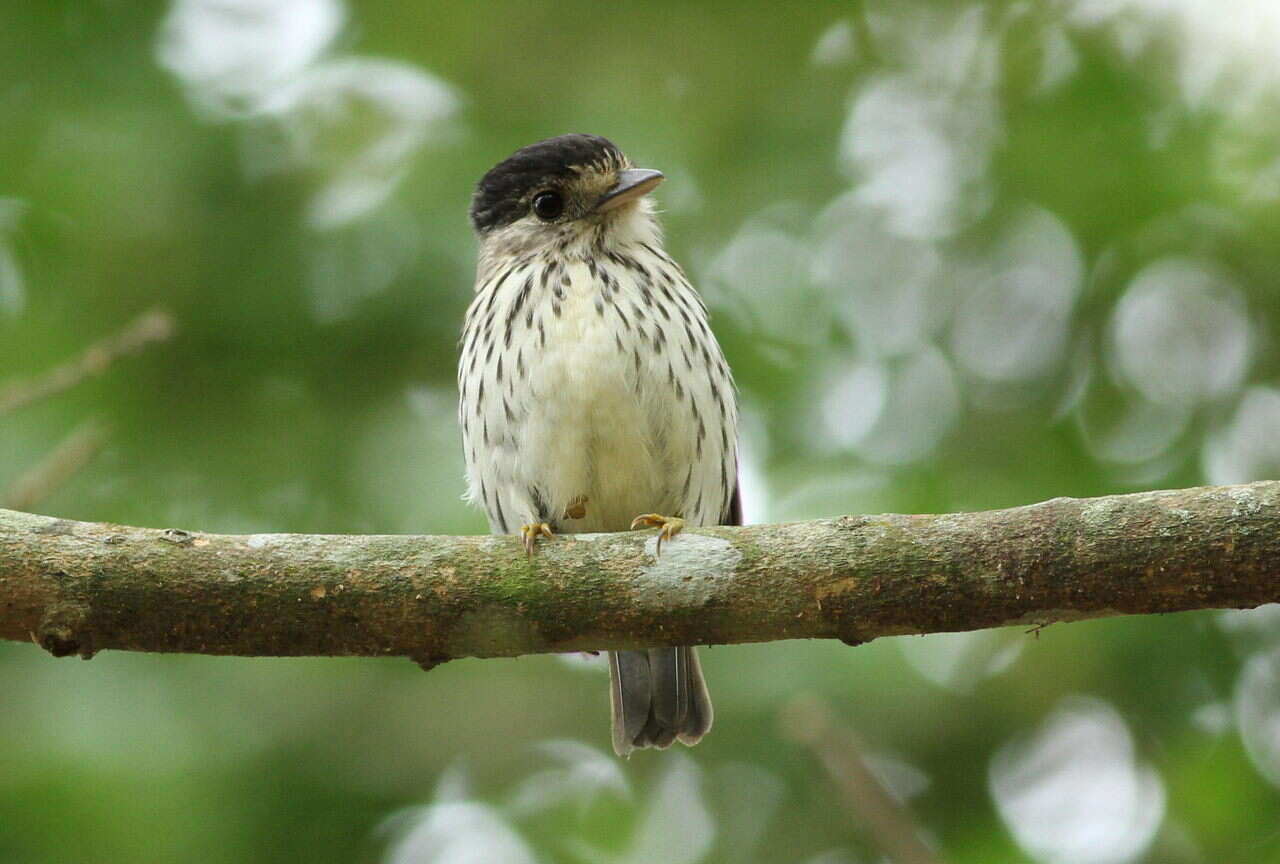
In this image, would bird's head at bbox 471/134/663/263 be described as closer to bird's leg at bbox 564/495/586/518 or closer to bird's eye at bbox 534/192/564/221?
bird's eye at bbox 534/192/564/221

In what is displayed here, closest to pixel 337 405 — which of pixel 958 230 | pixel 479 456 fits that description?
pixel 479 456

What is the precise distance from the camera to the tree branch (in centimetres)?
253

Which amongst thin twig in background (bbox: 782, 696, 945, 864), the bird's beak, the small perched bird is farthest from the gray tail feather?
the bird's beak

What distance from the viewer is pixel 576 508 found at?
12.4 ft

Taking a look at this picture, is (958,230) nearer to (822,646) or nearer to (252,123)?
(822,646)

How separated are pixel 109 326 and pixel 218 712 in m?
1.35

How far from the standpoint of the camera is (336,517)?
5016 millimetres

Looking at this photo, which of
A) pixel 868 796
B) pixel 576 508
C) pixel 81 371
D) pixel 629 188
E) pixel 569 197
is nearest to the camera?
pixel 868 796

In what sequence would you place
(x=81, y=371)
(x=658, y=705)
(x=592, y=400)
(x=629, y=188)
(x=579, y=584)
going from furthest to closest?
(x=629, y=188)
(x=658, y=705)
(x=592, y=400)
(x=81, y=371)
(x=579, y=584)

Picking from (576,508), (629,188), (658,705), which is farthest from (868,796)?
(629,188)

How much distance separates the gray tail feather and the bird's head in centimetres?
113

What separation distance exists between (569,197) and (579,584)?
5.70ft

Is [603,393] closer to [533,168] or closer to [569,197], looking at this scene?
[569,197]

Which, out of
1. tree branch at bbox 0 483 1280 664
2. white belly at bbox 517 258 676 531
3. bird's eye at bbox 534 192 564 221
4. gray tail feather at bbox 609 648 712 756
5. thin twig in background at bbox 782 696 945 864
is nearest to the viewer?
tree branch at bbox 0 483 1280 664
